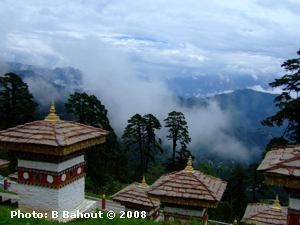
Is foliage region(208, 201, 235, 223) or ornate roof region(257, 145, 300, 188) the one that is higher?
ornate roof region(257, 145, 300, 188)

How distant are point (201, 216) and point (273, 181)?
249cm

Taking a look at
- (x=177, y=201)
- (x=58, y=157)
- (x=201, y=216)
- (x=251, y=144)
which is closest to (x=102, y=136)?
(x=58, y=157)

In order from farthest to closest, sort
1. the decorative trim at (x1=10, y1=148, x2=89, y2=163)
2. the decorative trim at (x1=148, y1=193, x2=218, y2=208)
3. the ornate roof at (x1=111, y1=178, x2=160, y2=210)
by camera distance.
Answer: the ornate roof at (x1=111, y1=178, x2=160, y2=210), the decorative trim at (x1=10, y1=148, x2=89, y2=163), the decorative trim at (x1=148, y1=193, x2=218, y2=208)

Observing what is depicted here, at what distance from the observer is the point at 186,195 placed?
714cm

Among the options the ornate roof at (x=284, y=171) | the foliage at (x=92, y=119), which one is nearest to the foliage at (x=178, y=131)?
the foliage at (x=92, y=119)

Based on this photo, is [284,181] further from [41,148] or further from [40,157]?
[40,157]

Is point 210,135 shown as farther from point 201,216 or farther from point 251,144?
point 201,216

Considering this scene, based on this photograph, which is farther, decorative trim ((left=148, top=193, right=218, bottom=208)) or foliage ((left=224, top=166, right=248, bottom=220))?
foliage ((left=224, top=166, right=248, bottom=220))

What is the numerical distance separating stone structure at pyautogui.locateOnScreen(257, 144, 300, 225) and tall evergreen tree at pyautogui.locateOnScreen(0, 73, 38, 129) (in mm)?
27512

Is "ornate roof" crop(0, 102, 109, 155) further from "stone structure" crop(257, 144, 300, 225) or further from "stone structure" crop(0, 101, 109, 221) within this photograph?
"stone structure" crop(257, 144, 300, 225)

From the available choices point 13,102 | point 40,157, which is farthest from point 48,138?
point 13,102

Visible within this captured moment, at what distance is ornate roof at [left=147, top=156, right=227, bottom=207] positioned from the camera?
7075 mm

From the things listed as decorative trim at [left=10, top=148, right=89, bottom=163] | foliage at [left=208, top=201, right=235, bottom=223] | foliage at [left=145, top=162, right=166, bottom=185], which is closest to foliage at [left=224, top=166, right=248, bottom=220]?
foliage at [left=145, top=162, right=166, bottom=185]

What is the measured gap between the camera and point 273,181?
5.69 metres
